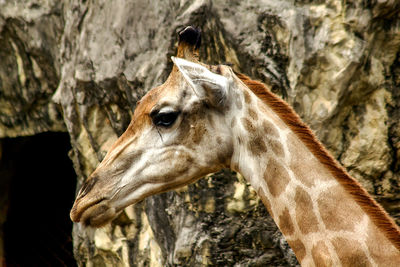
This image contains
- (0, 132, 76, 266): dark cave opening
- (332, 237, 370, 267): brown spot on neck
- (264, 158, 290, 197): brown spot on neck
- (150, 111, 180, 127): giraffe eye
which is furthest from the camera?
(0, 132, 76, 266): dark cave opening

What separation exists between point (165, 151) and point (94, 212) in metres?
0.45

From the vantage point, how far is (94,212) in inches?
103

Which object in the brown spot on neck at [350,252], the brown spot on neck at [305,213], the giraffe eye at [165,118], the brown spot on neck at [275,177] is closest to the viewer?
the brown spot on neck at [350,252]

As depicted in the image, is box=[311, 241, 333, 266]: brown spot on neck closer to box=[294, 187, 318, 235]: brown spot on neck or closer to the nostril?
box=[294, 187, 318, 235]: brown spot on neck

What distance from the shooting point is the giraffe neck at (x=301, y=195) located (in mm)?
2248

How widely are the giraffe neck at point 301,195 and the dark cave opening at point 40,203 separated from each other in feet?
15.8

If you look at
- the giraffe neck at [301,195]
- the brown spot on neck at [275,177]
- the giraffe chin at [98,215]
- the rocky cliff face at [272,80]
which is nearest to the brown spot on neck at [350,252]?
the giraffe neck at [301,195]

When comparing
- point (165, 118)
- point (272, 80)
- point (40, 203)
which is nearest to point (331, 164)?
point (165, 118)

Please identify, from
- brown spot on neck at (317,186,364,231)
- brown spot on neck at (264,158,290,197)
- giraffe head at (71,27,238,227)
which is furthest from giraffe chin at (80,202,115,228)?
brown spot on neck at (317,186,364,231)

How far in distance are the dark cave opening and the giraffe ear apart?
472 cm

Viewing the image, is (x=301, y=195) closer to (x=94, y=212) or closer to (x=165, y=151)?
(x=165, y=151)

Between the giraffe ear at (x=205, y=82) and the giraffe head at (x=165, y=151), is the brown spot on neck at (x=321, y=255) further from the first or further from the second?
the giraffe ear at (x=205, y=82)

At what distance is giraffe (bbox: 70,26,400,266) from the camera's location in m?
2.37

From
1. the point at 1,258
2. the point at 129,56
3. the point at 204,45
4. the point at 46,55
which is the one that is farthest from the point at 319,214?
the point at 1,258
